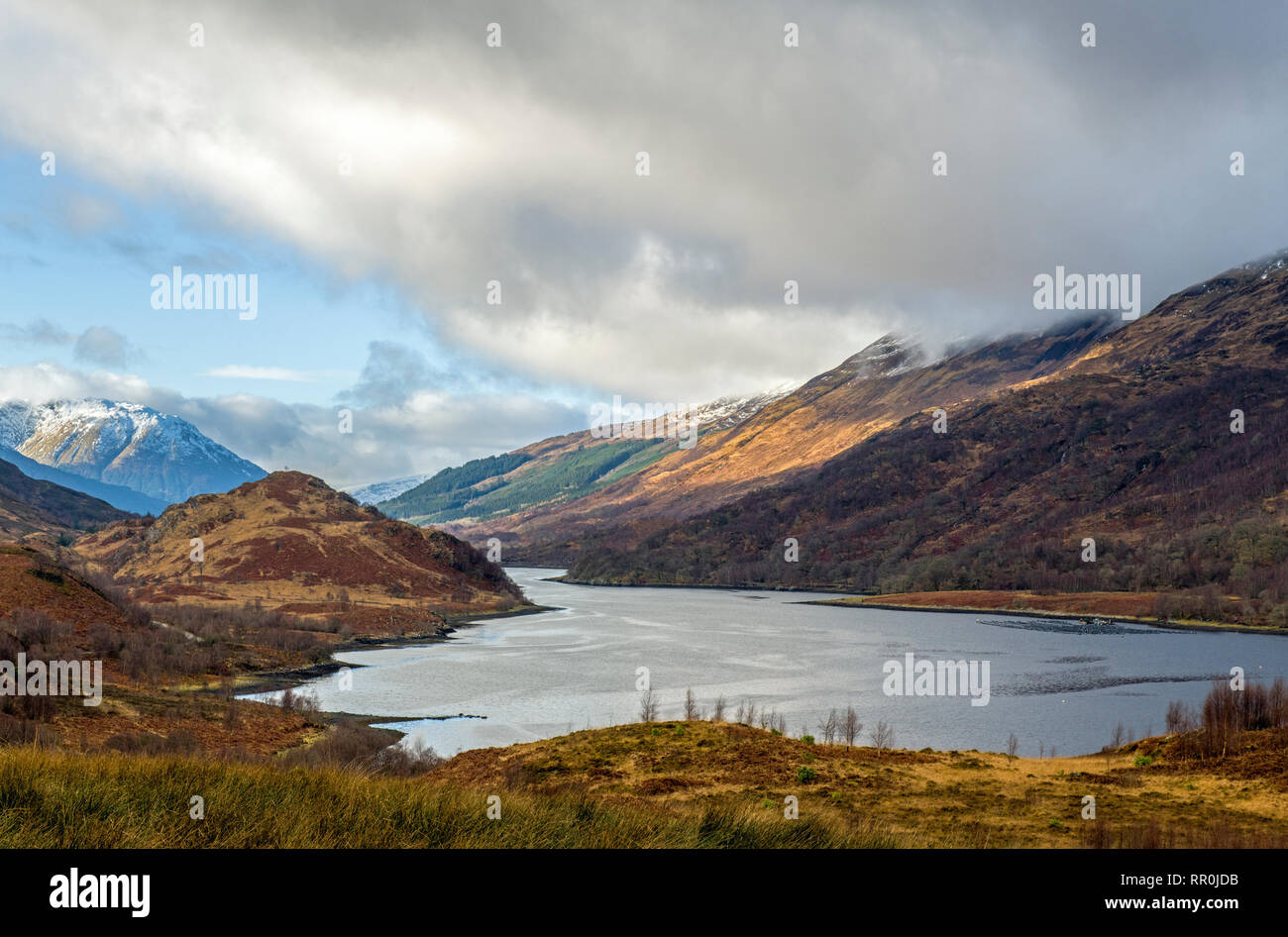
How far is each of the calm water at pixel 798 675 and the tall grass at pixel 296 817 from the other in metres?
39.7

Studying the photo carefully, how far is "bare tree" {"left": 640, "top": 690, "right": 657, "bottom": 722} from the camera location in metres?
47.8

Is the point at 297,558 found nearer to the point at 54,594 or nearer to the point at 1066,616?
the point at 54,594

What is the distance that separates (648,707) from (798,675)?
3924cm

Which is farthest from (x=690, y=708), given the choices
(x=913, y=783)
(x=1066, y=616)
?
(x=1066, y=616)

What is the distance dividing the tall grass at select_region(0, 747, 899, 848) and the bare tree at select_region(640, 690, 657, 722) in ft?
109

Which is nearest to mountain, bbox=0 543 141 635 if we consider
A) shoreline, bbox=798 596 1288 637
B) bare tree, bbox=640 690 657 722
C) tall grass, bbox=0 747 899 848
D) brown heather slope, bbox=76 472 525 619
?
bare tree, bbox=640 690 657 722

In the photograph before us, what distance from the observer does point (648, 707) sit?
48688mm

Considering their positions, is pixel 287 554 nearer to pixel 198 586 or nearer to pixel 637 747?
pixel 198 586

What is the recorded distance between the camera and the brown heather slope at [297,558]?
13900 centimetres

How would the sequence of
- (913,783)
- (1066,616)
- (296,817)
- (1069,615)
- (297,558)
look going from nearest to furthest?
A: (296,817) → (913,783) → (297,558) → (1066,616) → (1069,615)

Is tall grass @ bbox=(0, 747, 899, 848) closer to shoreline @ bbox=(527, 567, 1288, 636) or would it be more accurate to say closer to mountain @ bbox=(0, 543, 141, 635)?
mountain @ bbox=(0, 543, 141, 635)

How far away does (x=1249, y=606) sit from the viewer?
139500mm

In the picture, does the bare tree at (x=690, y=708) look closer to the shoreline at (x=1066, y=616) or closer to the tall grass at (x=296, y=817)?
the tall grass at (x=296, y=817)
